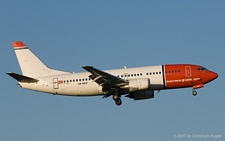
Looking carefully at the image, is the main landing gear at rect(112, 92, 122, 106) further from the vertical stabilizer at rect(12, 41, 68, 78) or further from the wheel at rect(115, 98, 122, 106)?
the vertical stabilizer at rect(12, 41, 68, 78)

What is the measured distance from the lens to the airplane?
58.0 meters

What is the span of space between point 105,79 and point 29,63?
1191 centimetres

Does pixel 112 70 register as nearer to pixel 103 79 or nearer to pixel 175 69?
pixel 103 79

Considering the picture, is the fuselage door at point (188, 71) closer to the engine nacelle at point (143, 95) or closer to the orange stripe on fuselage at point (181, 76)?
the orange stripe on fuselage at point (181, 76)

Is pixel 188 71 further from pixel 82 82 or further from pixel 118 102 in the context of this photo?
pixel 82 82

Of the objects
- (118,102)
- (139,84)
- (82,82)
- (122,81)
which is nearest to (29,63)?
(82,82)

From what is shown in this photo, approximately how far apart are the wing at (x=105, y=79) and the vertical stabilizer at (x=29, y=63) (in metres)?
6.26

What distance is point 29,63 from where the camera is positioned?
211ft

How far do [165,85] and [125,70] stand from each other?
5048 millimetres

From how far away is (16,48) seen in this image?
65812mm

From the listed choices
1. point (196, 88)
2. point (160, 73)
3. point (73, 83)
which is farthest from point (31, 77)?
point (196, 88)

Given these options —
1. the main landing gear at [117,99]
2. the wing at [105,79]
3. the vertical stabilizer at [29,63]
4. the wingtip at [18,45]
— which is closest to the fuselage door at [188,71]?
the wing at [105,79]

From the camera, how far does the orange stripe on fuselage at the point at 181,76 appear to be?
58.3 meters

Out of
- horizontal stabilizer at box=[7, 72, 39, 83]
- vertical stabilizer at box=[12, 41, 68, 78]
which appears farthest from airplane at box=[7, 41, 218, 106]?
vertical stabilizer at box=[12, 41, 68, 78]
